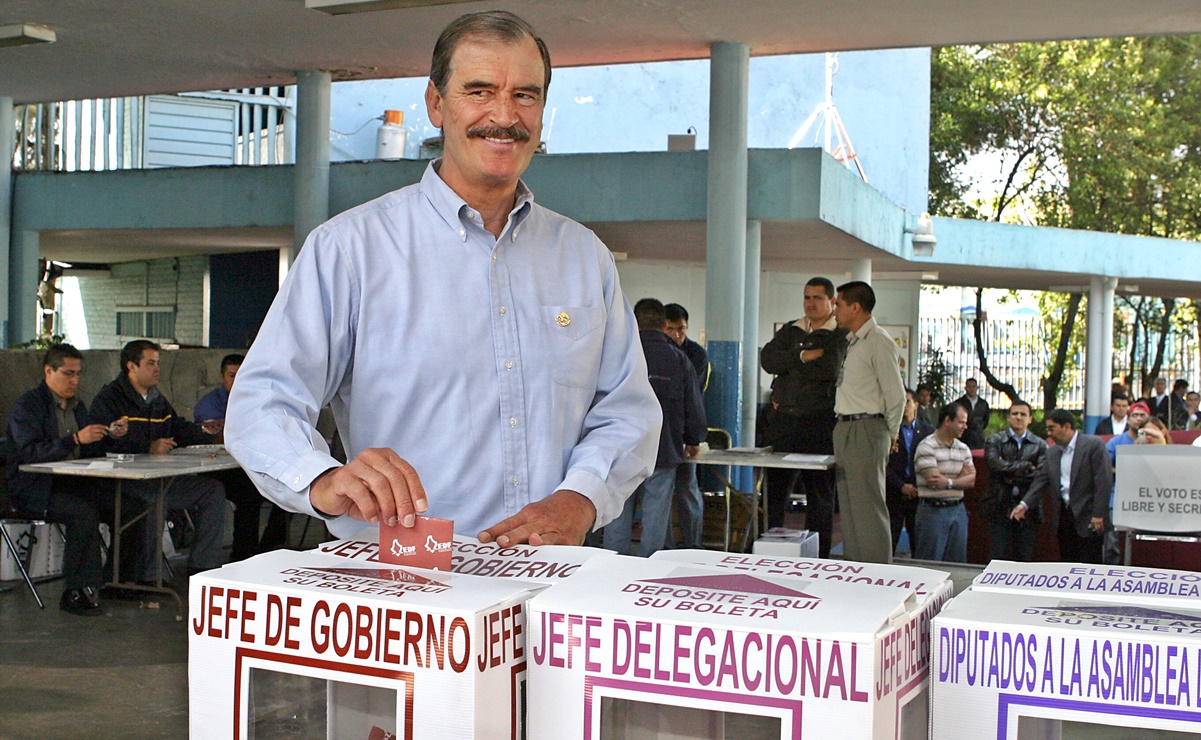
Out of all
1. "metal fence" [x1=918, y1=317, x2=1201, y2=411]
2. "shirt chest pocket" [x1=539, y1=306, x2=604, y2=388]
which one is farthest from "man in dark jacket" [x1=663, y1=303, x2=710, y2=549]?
"metal fence" [x1=918, y1=317, x2=1201, y2=411]

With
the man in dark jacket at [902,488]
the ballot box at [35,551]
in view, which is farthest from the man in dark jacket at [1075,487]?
the ballot box at [35,551]

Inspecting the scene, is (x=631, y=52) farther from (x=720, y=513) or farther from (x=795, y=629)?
(x=795, y=629)

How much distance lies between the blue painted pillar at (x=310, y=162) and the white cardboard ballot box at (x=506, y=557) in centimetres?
1003

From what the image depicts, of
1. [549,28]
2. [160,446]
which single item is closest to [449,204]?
[160,446]

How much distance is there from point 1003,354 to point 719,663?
25876mm

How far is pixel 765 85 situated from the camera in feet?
58.9

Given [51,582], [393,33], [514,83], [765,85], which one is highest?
[765,85]

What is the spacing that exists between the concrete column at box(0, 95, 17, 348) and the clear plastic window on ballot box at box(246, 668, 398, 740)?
40.5 ft

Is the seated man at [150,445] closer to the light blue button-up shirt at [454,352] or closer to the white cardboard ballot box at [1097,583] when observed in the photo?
the light blue button-up shirt at [454,352]

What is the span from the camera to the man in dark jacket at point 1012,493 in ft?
27.7

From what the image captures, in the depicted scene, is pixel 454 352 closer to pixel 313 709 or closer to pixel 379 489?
pixel 379 489

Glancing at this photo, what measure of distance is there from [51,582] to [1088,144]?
2215 centimetres

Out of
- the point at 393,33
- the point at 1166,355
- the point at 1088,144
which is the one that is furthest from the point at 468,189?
the point at 1166,355

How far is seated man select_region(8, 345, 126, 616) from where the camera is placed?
6.93 m
